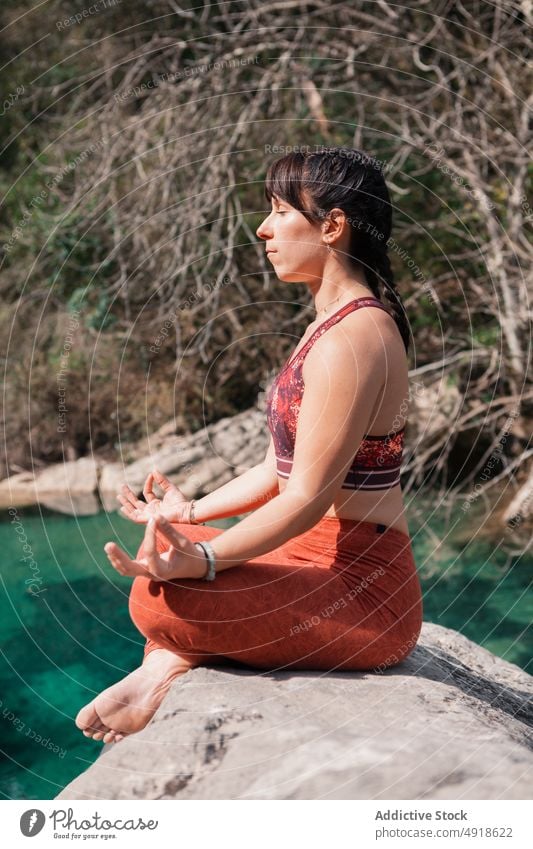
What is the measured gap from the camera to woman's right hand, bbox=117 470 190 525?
2082 millimetres

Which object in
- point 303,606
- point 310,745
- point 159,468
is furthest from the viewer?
point 159,468

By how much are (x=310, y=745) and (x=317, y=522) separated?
0.40 metres

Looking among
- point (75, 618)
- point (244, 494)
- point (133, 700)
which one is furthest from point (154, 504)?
point (75, 618)

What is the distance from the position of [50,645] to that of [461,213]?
3.37 meters

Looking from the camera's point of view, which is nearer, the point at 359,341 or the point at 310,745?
the point at 310,745

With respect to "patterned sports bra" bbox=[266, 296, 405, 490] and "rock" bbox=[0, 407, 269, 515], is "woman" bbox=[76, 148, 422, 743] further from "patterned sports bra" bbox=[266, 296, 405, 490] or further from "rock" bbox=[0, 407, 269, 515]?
"rock" bbox=[0, 407, 269, 515]

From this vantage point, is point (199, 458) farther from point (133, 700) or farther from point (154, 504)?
point (133, 700)

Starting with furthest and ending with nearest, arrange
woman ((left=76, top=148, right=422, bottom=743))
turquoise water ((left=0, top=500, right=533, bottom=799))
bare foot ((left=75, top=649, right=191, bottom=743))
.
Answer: turquoise water ((left=0, top=500, right=533, bottom=799)) → bare foot ((left=75, top=649, right=191, bottom=743)) → woman ((left=76, top=148, right=422, bottom=743))

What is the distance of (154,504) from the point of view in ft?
6.93

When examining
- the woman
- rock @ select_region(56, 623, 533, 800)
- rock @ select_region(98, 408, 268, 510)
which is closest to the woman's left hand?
the woman

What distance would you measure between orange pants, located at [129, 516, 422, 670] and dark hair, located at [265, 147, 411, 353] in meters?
0.45
